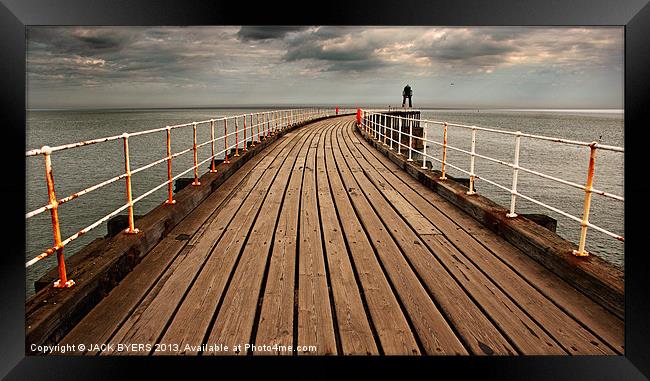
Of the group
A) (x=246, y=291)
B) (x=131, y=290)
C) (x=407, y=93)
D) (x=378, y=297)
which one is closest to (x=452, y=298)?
(x=378, y=297)

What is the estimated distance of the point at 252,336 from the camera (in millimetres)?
2410

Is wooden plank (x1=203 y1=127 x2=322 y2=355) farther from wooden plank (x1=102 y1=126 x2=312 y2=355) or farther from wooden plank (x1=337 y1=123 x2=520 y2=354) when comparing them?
wooden plank (x1=337 y1=123 x2=520 y2=354)

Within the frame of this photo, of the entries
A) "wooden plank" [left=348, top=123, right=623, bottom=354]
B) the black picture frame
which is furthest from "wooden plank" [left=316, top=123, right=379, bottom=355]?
"wooden plank" [left=348, top=123, right=623, bottom=354]

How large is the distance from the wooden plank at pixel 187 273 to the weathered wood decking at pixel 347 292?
1cm

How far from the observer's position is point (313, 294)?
2.95 metres

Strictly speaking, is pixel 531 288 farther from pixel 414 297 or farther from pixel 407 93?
pixel 407 93
